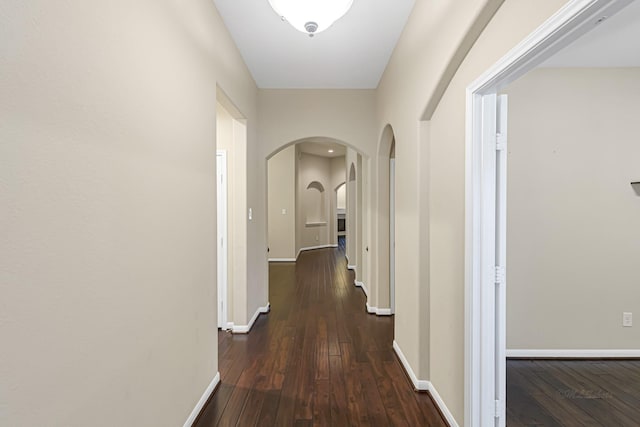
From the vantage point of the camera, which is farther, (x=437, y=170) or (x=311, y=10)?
(x=437, y=170)

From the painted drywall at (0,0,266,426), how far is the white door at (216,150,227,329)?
59.3 inches

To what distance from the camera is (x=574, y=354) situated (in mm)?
2902

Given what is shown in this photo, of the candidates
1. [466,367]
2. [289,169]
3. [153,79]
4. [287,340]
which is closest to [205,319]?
[287,340]

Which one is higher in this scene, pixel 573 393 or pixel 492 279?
pixel 492 279

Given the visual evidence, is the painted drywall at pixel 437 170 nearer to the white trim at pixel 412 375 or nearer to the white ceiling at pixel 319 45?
the white trim at pixel 412 375

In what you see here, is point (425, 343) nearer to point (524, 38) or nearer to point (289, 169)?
point (524, 38)

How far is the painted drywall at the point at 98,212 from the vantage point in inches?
32.5

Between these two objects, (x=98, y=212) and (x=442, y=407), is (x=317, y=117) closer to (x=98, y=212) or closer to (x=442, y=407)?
(x=98, y=212)

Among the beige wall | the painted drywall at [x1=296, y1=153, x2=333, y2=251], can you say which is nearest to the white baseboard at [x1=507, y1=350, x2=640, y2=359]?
the beige wall

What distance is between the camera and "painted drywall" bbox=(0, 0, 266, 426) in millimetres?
826

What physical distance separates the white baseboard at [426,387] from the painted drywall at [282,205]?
5.67 meters

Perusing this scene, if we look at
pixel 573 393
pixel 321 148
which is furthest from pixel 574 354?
pixel 321 148

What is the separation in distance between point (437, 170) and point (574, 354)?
240 centimetres

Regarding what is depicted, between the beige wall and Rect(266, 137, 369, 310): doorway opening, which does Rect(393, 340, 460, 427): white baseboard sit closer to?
the beige wall
